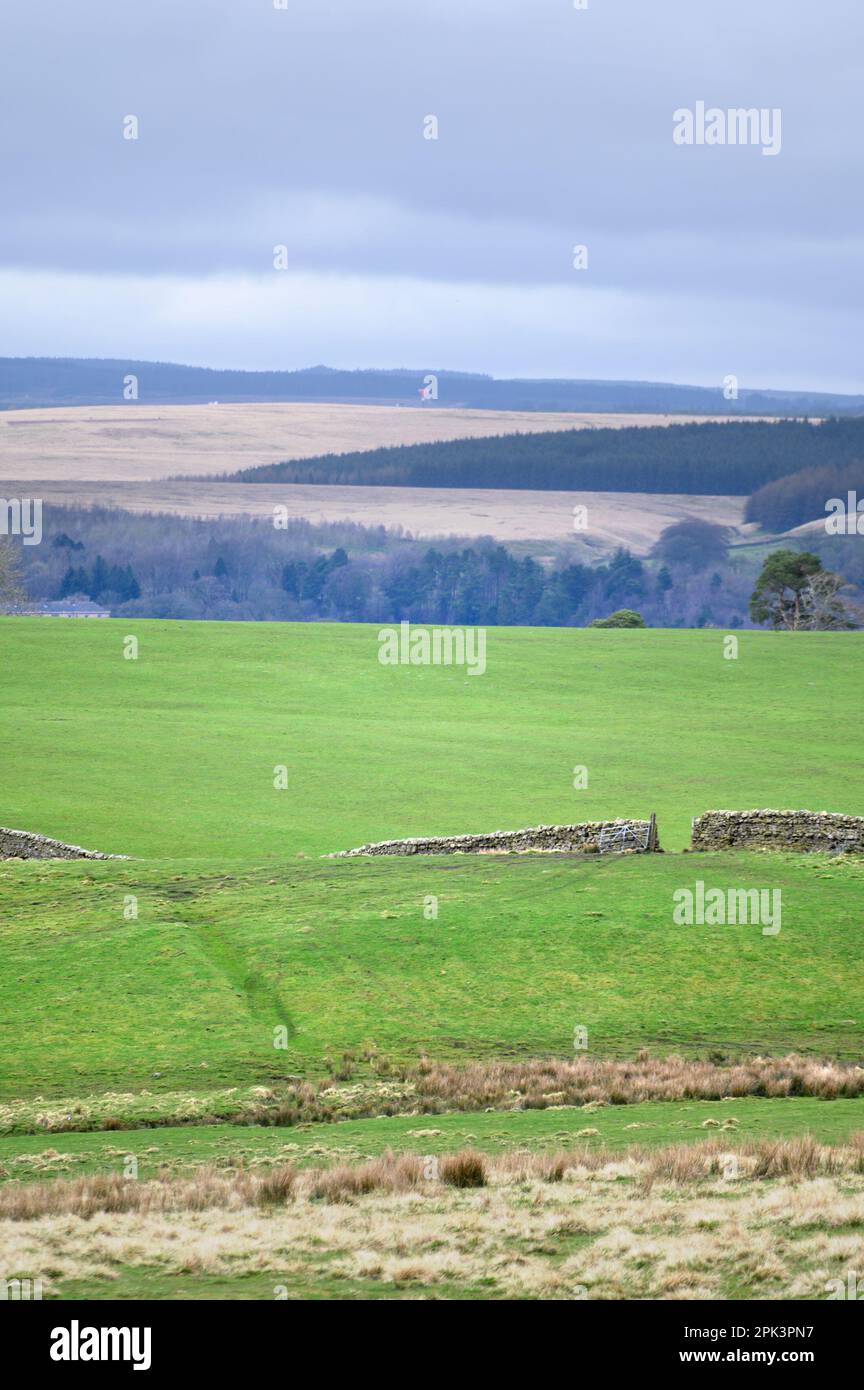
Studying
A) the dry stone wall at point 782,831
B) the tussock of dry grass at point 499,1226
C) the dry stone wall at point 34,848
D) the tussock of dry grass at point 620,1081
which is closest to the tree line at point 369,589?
the dry stone wall at point 34,848

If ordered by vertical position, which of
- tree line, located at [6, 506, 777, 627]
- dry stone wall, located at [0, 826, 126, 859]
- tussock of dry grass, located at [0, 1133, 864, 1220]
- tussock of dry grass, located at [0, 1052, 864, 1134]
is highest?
tree line, located at [6, 506, 777, 627]

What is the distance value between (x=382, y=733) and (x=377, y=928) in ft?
96.1

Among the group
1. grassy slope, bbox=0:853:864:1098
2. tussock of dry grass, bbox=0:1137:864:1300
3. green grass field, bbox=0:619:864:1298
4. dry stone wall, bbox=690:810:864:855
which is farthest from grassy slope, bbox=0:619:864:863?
tussock of dry grass, bbox=0:1137:864:1300

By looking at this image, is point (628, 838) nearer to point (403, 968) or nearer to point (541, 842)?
point (541, 842)

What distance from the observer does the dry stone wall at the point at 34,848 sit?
33969mm

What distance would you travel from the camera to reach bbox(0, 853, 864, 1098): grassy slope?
22141mm

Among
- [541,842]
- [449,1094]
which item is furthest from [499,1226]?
[541,842]

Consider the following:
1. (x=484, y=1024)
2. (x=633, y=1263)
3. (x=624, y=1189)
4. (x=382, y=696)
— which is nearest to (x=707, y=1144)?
(x=624, y=1189)

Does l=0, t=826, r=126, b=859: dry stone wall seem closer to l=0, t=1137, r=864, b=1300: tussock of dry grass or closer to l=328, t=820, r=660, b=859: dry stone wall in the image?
l=328, t=820, r=660, b=859: dry stone wall

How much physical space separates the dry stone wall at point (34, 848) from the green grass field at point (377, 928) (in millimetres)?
1393

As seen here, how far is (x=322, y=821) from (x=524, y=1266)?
28992mm

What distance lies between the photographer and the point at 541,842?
107 ft

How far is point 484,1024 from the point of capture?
75.5ft

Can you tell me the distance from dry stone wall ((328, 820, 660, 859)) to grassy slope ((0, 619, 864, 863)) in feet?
10.1
